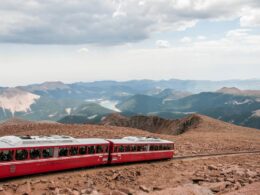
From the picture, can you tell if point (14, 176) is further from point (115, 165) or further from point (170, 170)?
point (170, 170)

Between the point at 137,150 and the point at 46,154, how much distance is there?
39.9 ft

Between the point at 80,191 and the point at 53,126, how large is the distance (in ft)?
136

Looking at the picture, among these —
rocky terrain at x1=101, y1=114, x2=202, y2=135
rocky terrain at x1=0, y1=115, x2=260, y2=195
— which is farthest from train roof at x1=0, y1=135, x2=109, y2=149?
rocky terrain at x1=101, y1=114, x2=202, y2=135

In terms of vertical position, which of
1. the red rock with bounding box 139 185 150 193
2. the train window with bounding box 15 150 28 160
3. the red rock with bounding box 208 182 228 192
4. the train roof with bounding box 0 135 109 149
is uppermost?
the train roof with bounding box 0 135 109 149

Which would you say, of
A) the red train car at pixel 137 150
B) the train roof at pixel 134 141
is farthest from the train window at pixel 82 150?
the train roof at pixel 134 141

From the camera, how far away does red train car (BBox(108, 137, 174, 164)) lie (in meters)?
38.4

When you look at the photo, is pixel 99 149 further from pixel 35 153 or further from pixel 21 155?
pixel 21 155

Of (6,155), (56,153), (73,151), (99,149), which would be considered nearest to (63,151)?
(56,153)

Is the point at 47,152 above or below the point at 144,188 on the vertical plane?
above

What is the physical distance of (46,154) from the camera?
32.0 meters

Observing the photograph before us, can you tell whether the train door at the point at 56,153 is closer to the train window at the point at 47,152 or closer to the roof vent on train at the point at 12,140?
the train window at the point at 47,152

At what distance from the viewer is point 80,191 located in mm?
30141

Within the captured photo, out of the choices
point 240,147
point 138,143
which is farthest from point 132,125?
point 138,143

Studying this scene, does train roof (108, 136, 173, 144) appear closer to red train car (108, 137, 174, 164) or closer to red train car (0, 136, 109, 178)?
red train car (108, 137, 174, 164)
